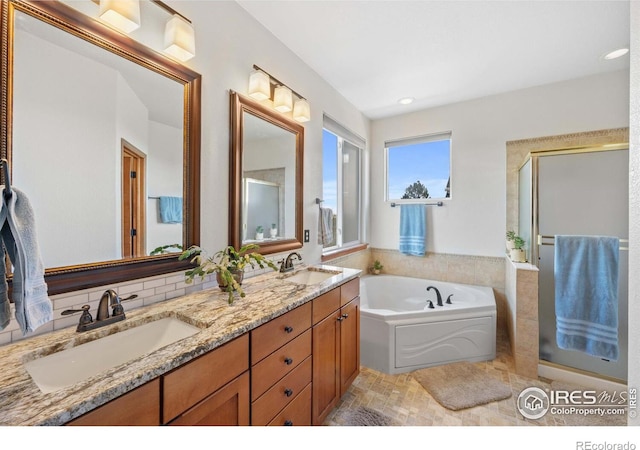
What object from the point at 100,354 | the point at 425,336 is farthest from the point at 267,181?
the point at 425,336

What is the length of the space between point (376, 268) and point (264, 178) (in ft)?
7.08

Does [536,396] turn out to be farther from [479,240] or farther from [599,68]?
[599,68]

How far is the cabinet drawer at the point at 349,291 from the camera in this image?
5.63 feet

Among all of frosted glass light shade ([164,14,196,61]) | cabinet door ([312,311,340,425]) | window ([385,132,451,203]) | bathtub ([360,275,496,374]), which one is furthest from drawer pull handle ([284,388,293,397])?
window ([385,132,451,203])

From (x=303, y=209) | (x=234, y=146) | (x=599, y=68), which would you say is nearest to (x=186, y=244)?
(x=234, y=146)

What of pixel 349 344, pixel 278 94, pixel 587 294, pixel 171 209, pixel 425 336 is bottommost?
pixel 425 336

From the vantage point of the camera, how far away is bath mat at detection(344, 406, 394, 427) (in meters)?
1.62

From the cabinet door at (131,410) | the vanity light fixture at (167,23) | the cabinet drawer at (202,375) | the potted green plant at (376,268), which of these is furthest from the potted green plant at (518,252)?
the vanity light fixture at (167,23)

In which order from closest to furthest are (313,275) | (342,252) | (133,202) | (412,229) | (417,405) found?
(133,202) < (417,405) < (313,275) < (342,252) < (412,229)

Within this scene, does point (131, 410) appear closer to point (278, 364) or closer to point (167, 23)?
point (278, 364)

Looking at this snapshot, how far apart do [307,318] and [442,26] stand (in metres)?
2.13

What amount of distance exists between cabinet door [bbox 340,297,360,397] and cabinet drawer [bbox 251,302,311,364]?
0.44 meters

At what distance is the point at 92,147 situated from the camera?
103 centimetres

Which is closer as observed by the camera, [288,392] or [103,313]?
[103,313]
